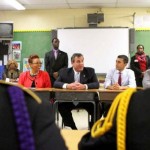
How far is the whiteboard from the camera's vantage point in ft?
26.8

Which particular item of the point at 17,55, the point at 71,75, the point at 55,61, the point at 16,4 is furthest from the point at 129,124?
the point at 17,55

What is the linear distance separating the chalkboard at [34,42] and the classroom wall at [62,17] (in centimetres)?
16

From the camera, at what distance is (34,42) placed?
8.59 meters

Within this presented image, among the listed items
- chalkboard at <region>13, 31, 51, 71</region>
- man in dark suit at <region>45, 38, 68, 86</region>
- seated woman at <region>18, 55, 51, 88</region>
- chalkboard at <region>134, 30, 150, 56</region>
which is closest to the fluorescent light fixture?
chalkboard at <region>13, 31, 51, 71</region>

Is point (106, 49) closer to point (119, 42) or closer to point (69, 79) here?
point (119, 42)

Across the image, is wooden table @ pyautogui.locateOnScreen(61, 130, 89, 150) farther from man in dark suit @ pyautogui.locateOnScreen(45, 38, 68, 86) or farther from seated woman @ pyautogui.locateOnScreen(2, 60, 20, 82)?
man in dark suit @ pyautogui.locateOnScreen(45, 38, 68, 86)

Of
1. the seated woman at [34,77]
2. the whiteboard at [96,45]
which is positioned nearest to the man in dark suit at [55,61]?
the whiteboard at [96,45]

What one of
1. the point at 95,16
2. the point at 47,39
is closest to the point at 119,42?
the point at 95,16

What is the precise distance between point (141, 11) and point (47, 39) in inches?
102

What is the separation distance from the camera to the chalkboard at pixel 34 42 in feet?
28.0

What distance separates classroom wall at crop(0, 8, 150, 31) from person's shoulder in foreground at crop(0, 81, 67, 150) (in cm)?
777

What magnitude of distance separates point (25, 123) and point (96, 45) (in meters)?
7.69

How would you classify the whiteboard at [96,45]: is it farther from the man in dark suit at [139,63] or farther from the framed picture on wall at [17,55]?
the framed picture on wall at [17,55]

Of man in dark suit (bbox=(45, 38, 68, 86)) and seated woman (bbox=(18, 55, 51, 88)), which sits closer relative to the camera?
seated woman (bbox=(18, 55, 51, 88))
